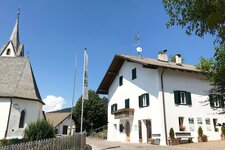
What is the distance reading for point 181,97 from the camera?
65.5ft

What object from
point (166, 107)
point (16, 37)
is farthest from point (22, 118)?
point (16, 37)

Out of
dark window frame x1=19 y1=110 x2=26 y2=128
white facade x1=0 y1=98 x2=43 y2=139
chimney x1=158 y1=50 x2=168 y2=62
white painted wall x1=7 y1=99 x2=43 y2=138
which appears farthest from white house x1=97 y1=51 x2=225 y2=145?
dark window frame x1=19 y1=110 x2=26 y2=128

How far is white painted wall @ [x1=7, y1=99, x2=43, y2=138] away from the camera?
20.9m

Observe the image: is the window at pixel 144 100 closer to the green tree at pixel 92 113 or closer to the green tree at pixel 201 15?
the green tree at pixel 201 15

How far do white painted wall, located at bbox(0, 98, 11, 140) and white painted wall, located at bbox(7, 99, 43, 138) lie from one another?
1.43 feet

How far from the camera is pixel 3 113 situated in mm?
20844

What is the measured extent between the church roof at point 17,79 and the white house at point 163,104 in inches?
387

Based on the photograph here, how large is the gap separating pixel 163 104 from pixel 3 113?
15003 mm

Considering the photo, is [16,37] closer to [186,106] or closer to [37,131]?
[37,131]

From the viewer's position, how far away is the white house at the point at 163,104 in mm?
18969

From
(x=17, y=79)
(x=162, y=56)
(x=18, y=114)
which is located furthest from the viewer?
(x=162, y=56)

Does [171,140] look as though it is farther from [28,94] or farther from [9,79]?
[9,79]

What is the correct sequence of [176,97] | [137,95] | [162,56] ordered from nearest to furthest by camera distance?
[176,97], [137,95], [162,56]

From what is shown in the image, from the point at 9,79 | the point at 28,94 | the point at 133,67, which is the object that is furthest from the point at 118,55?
the point at 9,79
